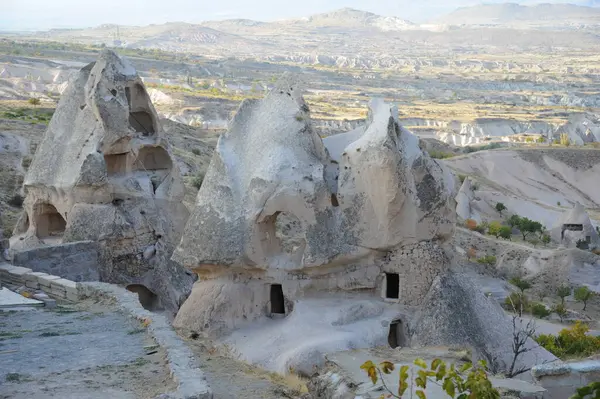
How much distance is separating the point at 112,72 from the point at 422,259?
7987 millimetres

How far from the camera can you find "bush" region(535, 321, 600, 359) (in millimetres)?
17328

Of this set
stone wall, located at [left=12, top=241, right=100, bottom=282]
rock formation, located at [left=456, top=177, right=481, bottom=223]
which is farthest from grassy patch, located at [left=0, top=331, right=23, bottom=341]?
rock formation, located at [left=456, top=177, right=481, bottom=223]

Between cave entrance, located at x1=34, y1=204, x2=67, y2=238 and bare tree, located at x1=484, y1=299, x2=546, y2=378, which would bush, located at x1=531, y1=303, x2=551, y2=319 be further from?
cave entrance, located at x1=34, y1=204, x2=67, y2=238

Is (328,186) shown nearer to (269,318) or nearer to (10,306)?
(269,318)

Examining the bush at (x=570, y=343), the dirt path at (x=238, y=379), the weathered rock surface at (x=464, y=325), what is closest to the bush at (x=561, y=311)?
the bush at (x=570, y=343)

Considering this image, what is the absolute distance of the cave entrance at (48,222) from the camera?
60.3 feet

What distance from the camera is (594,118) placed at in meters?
97.2

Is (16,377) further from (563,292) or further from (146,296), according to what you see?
(563,292)

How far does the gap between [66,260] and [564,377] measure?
948cm

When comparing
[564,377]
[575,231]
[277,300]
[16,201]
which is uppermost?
[564,377]

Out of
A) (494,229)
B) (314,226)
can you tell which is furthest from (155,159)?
(494,229)

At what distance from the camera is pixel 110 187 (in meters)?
17.6

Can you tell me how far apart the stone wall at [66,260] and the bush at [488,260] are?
55.6ft

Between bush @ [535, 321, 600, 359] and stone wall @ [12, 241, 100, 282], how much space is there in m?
8.08
